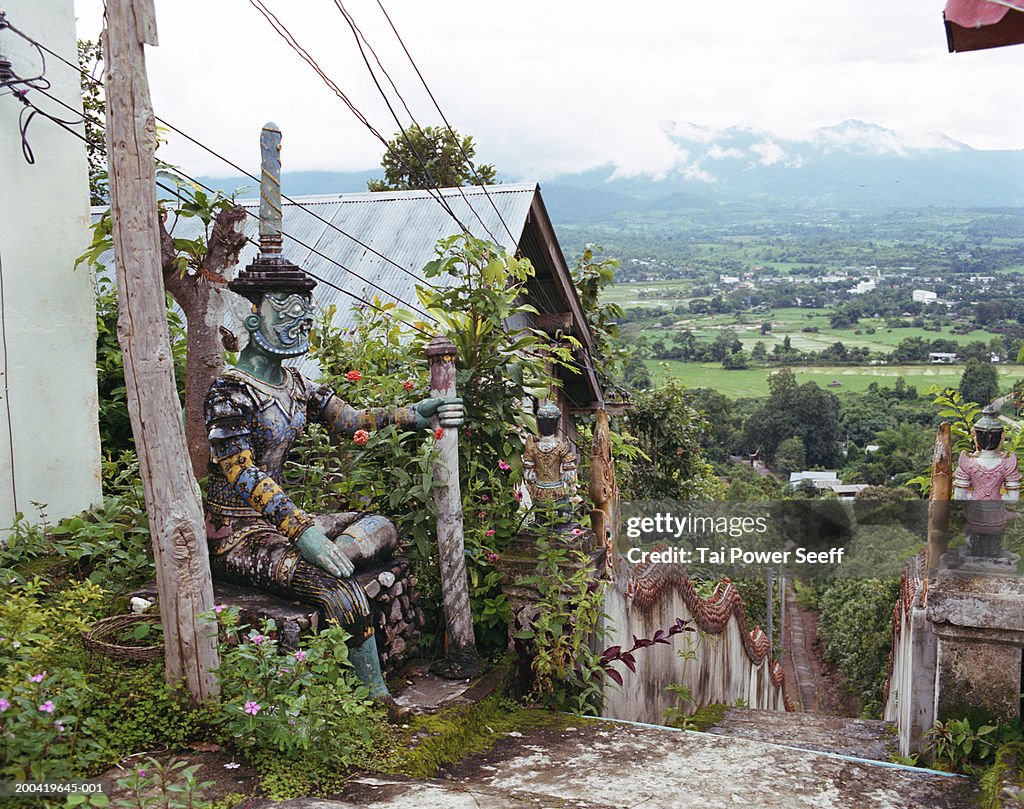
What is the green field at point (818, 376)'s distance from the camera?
39.4 m

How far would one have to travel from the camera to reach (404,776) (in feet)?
11.2

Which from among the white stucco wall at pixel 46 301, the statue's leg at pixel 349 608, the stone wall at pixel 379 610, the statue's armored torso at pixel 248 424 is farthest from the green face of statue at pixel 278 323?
the white stucco wall at pixel 46 301

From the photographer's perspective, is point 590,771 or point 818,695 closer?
point 590,771

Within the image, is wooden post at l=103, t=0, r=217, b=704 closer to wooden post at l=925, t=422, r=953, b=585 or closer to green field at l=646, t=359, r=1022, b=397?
wooden post at l=925, t=422, r=953, b=585

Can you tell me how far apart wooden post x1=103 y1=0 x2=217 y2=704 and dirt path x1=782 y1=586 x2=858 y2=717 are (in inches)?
516

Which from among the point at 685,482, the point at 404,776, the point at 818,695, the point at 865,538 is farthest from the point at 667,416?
the point at 404,776

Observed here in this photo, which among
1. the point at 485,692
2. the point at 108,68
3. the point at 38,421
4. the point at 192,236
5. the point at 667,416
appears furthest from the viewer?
the point at 667,416

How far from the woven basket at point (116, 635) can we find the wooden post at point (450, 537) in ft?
4.55

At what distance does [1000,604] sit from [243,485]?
341cm

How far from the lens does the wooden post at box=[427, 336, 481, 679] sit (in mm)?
4473

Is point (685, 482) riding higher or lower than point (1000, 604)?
lower

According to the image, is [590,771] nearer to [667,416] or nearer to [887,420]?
[667,416]

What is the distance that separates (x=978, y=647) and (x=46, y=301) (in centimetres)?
537

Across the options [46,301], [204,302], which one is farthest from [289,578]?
[46,301]
